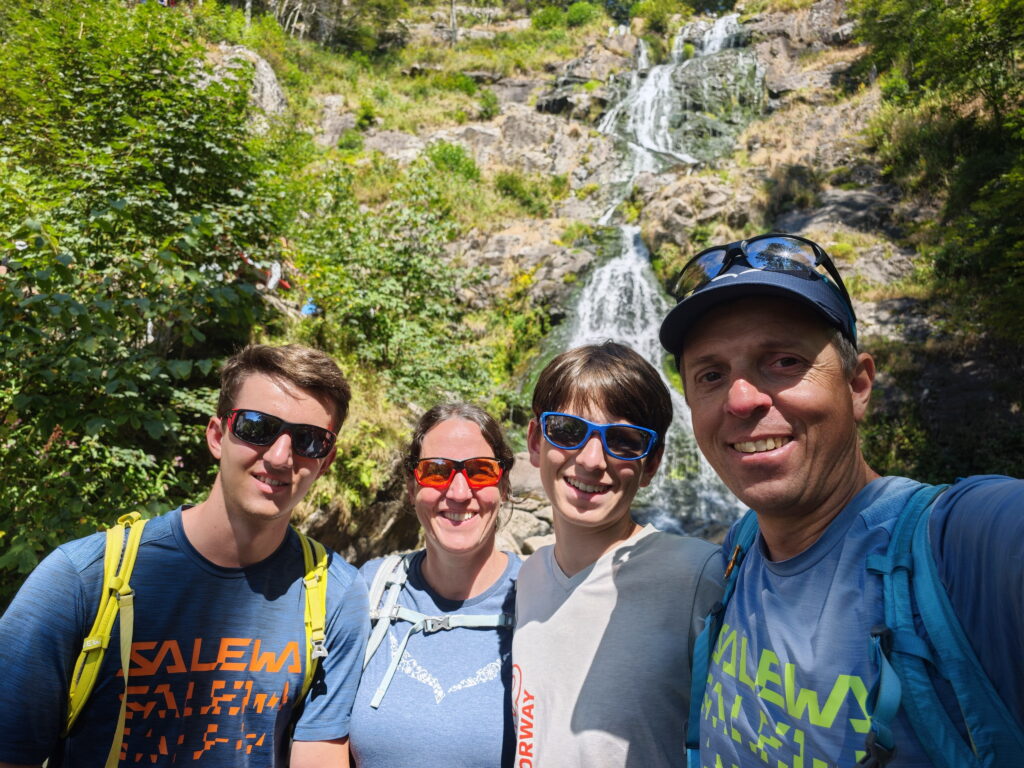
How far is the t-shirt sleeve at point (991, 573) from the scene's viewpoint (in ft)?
2.62

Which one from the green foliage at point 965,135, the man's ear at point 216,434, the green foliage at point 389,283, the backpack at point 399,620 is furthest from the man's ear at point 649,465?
the green foliage at point 965,135

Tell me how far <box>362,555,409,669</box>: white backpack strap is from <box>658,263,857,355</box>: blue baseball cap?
144 centimetres

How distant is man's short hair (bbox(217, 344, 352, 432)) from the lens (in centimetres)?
192

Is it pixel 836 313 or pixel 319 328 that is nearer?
pixel 836 313

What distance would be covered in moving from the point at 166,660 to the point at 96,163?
3746 mm

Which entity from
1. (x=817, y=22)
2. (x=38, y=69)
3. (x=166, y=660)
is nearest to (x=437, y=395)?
(x=38, y=69)

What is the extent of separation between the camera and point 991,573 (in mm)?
826

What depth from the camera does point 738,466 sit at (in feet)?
4.16

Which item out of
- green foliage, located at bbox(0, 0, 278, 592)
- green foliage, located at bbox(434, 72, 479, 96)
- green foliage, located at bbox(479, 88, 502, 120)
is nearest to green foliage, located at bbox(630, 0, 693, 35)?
green foliage, located at bbox(434, 72, 479, 96)

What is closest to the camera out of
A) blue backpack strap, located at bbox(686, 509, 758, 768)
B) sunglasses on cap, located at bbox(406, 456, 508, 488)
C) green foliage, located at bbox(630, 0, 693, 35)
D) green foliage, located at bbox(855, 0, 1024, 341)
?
blue backpack strap, located at bbox(686, 509, 758, 768)

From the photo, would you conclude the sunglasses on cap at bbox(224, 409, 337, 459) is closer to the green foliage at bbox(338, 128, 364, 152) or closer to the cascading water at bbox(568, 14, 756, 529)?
the cascading water at bbox(568, 14, 756, 529)

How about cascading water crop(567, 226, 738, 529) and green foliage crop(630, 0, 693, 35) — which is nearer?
cascading water crop(567, 226, 738, 529)

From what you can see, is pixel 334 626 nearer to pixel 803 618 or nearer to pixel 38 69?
pixel 803 618

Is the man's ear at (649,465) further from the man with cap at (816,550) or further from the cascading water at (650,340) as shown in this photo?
the cascading water at (650,340)
